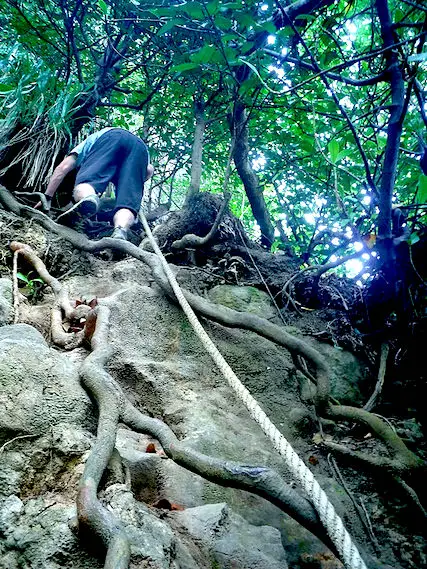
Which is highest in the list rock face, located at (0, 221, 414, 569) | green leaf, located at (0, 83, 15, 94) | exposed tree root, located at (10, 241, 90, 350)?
green leaf, located at (0, 83, 15, 94)

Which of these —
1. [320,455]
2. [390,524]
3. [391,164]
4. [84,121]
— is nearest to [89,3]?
[84,121]

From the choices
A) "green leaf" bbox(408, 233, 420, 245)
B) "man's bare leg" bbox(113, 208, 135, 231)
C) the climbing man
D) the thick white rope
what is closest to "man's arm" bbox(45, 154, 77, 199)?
the climbing man

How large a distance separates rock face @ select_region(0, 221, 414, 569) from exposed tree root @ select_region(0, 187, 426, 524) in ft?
0.45

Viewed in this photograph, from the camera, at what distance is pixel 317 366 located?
2.48 metres

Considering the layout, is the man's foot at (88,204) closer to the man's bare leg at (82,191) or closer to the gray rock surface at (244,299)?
the man's bare leg at (82,191)

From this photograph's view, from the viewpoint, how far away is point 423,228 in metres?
2.69

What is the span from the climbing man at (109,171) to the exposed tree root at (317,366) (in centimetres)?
59

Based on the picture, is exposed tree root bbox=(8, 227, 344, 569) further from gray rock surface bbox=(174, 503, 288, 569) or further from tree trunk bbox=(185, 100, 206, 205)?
tree trunk bbox=(185, 100, 206, 205)

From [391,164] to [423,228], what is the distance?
617 mm

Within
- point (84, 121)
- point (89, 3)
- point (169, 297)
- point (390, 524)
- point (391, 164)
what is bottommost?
point (390, 524)

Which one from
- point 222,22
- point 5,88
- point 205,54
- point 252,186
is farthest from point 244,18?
point 5,88

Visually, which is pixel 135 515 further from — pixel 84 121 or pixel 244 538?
pixel 84 121

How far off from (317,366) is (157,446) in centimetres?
101

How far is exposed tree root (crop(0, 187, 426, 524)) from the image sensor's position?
2.08 metres
